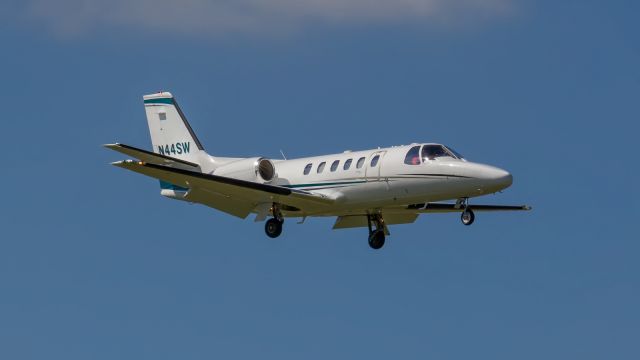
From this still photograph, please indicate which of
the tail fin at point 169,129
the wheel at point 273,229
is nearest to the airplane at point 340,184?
the wheel at point 273,229

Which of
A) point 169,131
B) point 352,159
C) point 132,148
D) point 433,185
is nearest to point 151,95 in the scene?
point 169,131

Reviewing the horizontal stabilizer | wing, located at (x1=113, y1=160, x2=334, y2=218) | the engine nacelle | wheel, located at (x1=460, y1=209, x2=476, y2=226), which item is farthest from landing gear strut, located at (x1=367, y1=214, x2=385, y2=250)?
the horizontal stabilizer

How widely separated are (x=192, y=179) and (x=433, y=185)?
21.2 ft

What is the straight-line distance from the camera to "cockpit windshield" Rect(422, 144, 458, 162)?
1359 inches

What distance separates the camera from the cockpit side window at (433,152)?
34531 mm

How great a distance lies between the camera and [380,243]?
37.4 metres

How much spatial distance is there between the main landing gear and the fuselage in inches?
33.3

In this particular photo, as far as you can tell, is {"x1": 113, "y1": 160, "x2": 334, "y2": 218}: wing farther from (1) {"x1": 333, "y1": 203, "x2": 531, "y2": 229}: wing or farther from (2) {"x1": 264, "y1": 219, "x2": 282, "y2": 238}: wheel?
(1) {"x1": 333, "y1": 203, "x2": 531, "y2": 229}: wing

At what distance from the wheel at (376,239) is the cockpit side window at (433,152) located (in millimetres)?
3656

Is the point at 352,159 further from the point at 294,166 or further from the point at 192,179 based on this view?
the point at 192,179

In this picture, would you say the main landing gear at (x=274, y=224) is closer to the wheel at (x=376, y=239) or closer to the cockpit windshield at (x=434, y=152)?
the wheel at (x=376, y=239)

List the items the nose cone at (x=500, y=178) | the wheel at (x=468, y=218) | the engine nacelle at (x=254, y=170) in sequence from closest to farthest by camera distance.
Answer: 1. the nose cone at (x=500, y=178)
2. the wheel at (x=468, y=218)
3. the engine nacelle at (x=254, y=170)

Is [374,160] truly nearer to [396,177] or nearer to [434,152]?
[396,177]

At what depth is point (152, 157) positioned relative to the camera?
121ft
